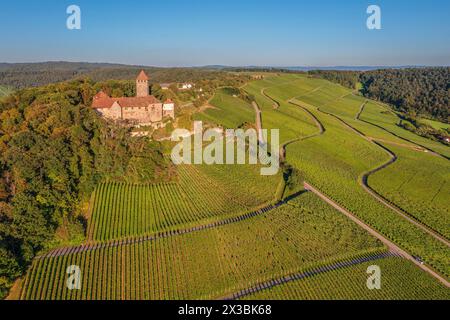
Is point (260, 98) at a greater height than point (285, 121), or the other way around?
point (260, 98)

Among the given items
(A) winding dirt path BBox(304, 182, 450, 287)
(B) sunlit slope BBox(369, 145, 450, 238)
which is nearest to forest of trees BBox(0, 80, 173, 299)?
(A) winding dirt path BBox(304, 182, 450, 287)

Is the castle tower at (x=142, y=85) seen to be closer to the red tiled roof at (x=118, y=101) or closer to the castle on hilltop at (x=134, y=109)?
the castle on hilltop at (x=134, y=109)

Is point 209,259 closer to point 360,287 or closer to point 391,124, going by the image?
point 360,287

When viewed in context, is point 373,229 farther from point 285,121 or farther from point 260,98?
point 260,98

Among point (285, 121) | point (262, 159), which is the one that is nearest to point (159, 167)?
point (262, 159)

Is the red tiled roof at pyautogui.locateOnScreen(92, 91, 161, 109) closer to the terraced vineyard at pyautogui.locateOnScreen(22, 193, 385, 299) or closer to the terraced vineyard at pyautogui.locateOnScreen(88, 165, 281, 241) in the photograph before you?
the terraced vineyard at pyautogui.locateOnScreen(88, 165, 281, 241)

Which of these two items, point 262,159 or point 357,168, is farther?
point 357,168

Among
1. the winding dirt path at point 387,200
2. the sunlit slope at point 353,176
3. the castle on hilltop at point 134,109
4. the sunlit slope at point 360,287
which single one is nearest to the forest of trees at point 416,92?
the winding dirt path at point 387,200
